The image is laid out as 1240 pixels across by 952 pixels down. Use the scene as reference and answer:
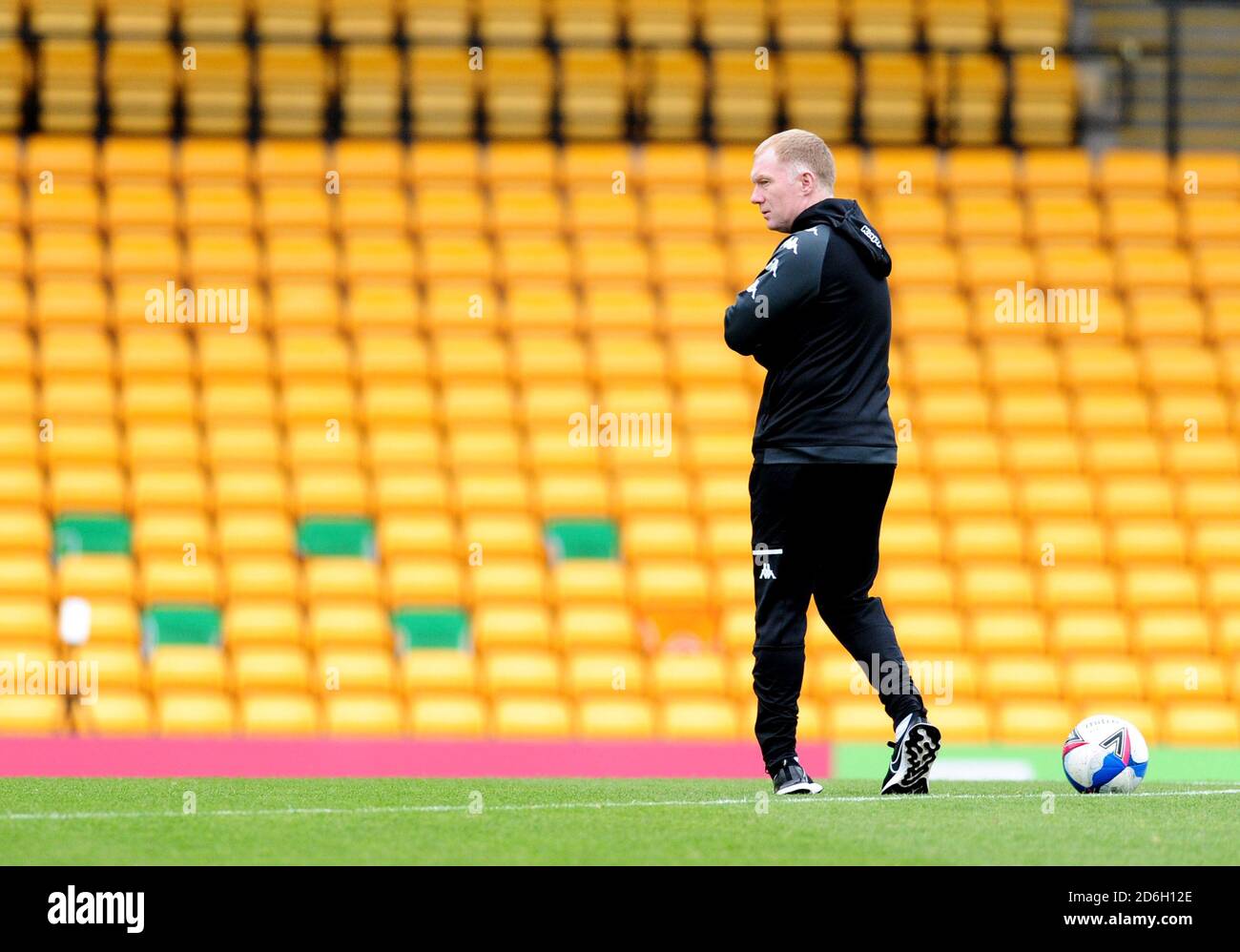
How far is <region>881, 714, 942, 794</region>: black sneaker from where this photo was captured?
4941 mm

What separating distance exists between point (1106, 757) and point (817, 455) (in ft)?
4.05

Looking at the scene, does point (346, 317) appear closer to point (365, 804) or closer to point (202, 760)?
point (202, 760)

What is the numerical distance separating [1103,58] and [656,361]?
4691 mm

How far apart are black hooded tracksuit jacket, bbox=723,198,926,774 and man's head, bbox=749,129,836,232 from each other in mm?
53

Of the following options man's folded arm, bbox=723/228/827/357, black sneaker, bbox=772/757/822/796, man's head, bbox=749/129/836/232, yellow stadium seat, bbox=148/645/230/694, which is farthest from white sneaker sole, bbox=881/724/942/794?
yellow stadium seat, bbox=148/645/230/694

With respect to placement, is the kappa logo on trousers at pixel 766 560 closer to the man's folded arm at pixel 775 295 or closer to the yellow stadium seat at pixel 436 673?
the man's folded arm at pixel 775 295

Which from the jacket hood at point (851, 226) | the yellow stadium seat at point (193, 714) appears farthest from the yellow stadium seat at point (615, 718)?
the jacket hood at point (851, 226)

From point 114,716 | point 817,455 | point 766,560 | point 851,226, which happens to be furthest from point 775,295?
point 114,716

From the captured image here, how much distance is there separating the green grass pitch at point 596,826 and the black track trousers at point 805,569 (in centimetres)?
25

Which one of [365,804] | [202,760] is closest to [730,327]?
[365,804]

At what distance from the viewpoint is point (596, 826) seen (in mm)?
4379

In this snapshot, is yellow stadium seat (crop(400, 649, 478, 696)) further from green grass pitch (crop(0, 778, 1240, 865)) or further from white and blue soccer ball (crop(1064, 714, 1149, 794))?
white and blue soccer ball (crop(1064, 714, 1149, 794))

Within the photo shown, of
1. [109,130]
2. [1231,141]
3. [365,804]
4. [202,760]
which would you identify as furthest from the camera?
[1231,141]

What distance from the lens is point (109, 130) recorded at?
13.6 metres
